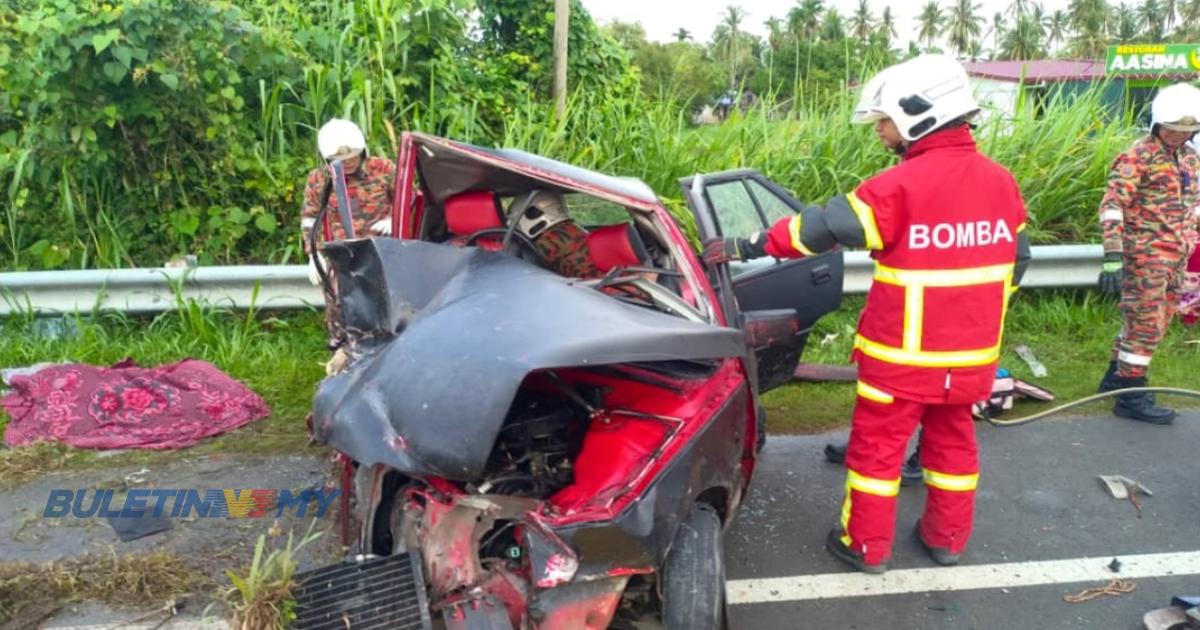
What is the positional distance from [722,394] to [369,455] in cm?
114

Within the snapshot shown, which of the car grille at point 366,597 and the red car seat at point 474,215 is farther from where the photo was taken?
the red car seat at point 474,215

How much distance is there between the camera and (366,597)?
235cm

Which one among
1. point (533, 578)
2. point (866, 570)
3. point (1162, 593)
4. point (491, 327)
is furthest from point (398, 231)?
point (1162, 593)

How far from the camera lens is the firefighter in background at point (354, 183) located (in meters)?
5.06

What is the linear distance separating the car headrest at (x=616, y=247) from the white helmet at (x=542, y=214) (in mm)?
147

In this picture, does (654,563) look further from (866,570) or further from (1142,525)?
(1142,525)

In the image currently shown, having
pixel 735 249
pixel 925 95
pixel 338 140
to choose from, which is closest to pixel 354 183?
pixel 338 140

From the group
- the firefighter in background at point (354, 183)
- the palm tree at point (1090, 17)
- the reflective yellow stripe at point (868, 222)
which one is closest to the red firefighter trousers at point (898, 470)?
the reflective yellow stripe at point (868, 222)

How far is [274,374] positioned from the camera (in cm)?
516

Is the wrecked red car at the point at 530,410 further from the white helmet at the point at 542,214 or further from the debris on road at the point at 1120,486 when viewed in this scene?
the debris on road at the point at 1120,486

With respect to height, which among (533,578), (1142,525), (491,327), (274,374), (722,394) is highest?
(491,327)

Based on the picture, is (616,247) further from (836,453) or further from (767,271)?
(836,453)

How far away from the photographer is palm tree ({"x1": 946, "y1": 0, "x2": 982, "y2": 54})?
237 ft

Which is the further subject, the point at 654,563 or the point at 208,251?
the point at 208,251
